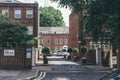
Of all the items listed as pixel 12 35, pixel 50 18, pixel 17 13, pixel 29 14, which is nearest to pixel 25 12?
pixel 29 14

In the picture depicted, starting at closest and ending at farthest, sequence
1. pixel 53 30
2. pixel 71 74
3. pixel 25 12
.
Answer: pixel 71 74 → pixel 25 12 → pixel 53 30

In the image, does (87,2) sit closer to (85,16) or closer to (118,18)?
(85,16)

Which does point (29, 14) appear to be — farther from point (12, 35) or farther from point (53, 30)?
point (53, 30)

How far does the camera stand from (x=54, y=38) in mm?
134625

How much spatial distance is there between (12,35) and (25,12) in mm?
32514

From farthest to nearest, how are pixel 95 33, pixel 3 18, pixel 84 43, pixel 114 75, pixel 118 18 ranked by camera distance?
1. pixel 84 43
2. pixel 3 18
3. pixel 95 33
4. pixel 118 18
5. pixel 114 75

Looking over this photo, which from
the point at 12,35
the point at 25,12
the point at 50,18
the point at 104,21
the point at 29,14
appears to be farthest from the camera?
the point at 50,18

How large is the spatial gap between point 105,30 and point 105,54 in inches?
1205

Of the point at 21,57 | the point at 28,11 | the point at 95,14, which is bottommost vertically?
the point at 21,57

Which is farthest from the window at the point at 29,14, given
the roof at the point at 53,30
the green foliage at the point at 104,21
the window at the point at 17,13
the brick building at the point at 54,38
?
the roof at the point at 53,30

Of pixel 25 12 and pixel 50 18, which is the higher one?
pixel 50 18

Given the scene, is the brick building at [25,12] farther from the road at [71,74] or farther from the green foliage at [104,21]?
the green foliage at [104,21]

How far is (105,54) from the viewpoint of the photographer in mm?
48562

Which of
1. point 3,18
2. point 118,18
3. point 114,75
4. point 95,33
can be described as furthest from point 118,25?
point 3,18
